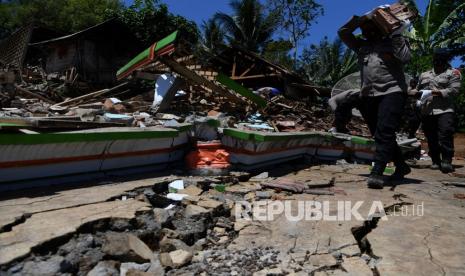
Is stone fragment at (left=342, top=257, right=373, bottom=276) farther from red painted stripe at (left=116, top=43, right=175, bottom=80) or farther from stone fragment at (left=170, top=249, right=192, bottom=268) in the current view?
red painted stripe at (left=116, top=43, right=175, bottom=80)

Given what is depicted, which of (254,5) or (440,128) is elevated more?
(254,5)

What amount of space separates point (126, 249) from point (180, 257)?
0.25m

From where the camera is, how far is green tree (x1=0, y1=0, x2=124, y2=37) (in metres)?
23.5

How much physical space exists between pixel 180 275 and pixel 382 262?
0.94 meters

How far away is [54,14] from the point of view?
25.1 m

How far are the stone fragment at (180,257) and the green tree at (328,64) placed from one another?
1869cm

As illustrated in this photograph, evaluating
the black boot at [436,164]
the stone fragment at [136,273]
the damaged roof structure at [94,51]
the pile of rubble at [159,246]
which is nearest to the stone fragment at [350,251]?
the pile of rubble at [159,246]

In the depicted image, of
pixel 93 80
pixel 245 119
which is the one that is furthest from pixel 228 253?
pixel 93 80

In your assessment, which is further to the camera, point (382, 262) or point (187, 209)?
point (187, 209)

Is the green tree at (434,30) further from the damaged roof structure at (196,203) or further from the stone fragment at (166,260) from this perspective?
the stone fragment at (166,260)

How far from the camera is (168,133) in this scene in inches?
148

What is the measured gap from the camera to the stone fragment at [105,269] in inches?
60.3

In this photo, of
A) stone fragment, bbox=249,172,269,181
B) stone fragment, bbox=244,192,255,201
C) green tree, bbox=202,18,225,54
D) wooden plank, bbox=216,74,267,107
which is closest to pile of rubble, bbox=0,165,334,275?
stone fragment, bbox=244,192,255,201

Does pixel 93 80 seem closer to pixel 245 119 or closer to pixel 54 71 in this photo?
pixel 54 71
